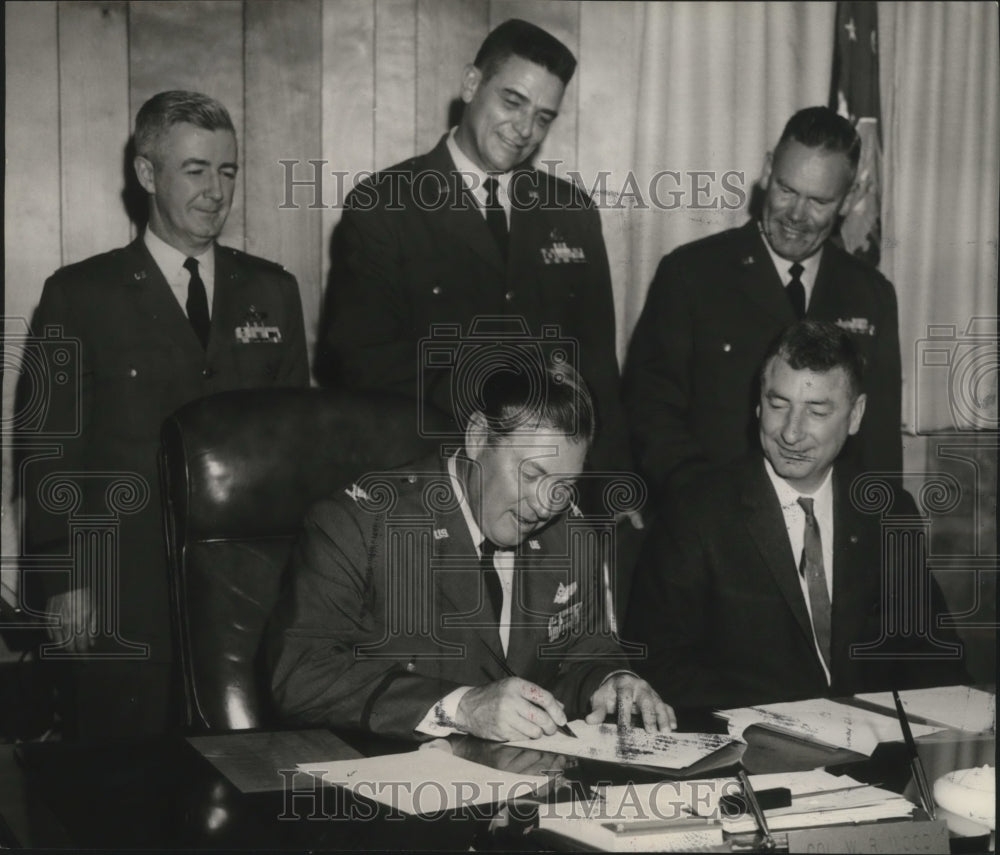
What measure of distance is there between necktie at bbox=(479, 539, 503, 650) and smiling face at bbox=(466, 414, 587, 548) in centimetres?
3

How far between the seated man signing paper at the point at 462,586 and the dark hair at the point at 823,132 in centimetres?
121

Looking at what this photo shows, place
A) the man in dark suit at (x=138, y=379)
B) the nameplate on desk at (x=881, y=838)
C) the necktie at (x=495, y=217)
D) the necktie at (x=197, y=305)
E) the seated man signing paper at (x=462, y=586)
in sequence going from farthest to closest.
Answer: the necktie at (x=495, y=217) < the necktie at (x=197, y=305) < the man in dark suit at (x=138, y=379) < the seated man signing paper at (x=462, y=586) < the nameplate on desk at (x=881, y=838)

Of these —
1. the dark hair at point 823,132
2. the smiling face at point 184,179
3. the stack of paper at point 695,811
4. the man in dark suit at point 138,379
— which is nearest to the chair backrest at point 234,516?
the man in dark suit at point 138,379

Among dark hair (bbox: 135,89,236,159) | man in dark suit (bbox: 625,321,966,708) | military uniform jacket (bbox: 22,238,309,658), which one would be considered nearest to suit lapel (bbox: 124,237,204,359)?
military uniform jacket (bbox: 22,238,309,658)

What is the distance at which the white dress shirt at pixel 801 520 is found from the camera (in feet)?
7.38

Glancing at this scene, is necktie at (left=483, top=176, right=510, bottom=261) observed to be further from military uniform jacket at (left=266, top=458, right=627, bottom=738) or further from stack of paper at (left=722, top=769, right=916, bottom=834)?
stack of paper at (left=722, top=769, right=916, bottom=834)

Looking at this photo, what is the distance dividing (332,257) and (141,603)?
0.92m

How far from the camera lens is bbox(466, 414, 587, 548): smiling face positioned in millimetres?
1864

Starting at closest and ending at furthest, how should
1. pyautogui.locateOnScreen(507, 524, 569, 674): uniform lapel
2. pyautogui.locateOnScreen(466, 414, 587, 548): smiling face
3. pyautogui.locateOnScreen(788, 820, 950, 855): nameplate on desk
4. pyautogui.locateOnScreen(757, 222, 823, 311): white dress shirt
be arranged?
pyautogui.locateOnScreen(788, 820, 950, 855): nameplate on desk
pyautogui.locateOnScreen(466, 414, 587, 548): smiling face
pyautogui.locateOnScreen(507, 524, 569, 674): uniform lapel
pyautogui.locateOnScreen(757, 222, 823, 311): white dress shirt

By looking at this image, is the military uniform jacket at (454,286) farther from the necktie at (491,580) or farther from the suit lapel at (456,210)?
the necktie at (491,580)

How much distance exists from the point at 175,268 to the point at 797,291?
4.74 ft

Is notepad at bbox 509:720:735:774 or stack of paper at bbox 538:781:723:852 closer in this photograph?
stack of paper at bbox 538:781:723:852

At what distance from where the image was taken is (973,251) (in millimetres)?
3117

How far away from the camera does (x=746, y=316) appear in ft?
9.11
